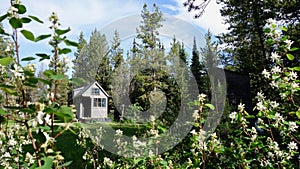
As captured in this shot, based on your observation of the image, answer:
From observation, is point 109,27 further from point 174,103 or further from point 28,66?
point 28,66

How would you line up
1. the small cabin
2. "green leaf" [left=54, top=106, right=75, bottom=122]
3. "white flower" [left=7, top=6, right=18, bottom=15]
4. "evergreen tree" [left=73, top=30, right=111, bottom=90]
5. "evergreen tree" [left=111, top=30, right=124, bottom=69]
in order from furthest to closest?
the small cabin < "evergreen tree" [left=73, top=30, right=111, bottom=90] < "evergreen tree" [left=111, top=30, right=124, bottom=69] < "white flower" [left=7, top=6, right=18, bottom=15] < "green leaf" [left=54, top=106, right=75, bottom=122]

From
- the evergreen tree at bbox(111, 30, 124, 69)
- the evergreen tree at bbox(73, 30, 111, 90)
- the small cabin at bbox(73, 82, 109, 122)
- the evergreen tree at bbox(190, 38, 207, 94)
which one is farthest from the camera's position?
the evergreen tree at bbox(190, 38, 207, 94)

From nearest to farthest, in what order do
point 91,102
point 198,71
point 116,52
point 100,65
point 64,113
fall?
point 64,113
point 116,52
point 100,65
point 91,102
point 198,71

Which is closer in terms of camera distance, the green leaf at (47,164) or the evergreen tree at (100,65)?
the green leaf at (47,164)

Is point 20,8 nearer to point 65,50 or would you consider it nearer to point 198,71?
point 65,50

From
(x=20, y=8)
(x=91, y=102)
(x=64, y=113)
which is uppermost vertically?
(x=20, y=8)

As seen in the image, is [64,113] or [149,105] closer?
[64,113]

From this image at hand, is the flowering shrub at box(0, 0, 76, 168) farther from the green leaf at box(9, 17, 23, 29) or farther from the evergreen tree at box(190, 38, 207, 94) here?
the evergreen tree at box(190, 38, 207, 94)

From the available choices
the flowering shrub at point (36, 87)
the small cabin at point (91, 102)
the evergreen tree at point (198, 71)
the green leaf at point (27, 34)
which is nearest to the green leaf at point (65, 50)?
the flowering shrub at point (36, 87)

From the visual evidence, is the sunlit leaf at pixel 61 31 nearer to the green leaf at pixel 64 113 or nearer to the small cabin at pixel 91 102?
the green leaf at pixel 64 113

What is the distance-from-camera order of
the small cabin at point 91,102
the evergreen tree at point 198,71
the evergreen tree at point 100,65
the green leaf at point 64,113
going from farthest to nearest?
the evergreen tree at point 198,71 → the small cabin at point 91,102 → the evergreen tree at point 100,65 → the green leaf at point 64,113

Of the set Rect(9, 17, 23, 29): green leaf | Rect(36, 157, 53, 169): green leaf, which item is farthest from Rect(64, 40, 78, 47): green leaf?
Rect(36, 157, 53, 169): green leaf

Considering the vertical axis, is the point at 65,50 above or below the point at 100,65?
below

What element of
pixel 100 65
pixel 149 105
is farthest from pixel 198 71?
pixel 100 65
